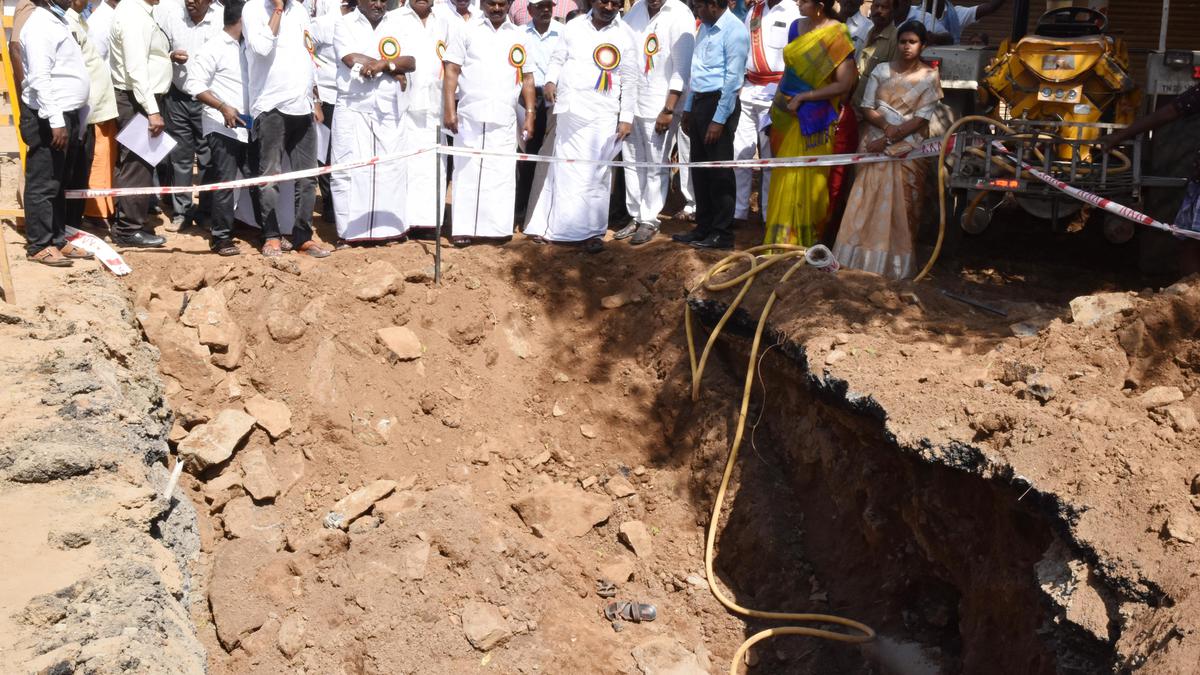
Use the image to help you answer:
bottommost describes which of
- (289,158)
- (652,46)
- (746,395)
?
(746,395)

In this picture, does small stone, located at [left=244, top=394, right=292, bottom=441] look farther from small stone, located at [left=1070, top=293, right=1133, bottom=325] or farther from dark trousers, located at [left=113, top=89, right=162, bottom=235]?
small stone, located at [left=1070, top=293, right=1133, bottom=325]

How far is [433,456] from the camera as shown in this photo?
23.4ft

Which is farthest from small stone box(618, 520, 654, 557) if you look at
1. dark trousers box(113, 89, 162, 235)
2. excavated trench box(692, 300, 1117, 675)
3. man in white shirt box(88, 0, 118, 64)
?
man in white shirt box(88, 0, 118, 64)

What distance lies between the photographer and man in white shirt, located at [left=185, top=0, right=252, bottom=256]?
320 inches

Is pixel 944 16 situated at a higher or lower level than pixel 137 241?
higher

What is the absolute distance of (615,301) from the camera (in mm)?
8008

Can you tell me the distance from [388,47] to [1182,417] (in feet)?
18.8

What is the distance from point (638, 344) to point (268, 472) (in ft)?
8.24

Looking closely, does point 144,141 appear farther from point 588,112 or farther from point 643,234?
point 643,234

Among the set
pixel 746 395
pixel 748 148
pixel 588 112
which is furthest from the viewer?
pixel 748 148

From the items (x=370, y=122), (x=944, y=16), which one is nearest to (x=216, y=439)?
(x=370, y=122)

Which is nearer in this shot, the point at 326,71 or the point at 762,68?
the point at 762,68

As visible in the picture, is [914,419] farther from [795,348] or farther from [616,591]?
[616,591]

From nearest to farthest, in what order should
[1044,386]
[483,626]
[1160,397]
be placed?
[1160,397] → [1044,386] → [483,626]
